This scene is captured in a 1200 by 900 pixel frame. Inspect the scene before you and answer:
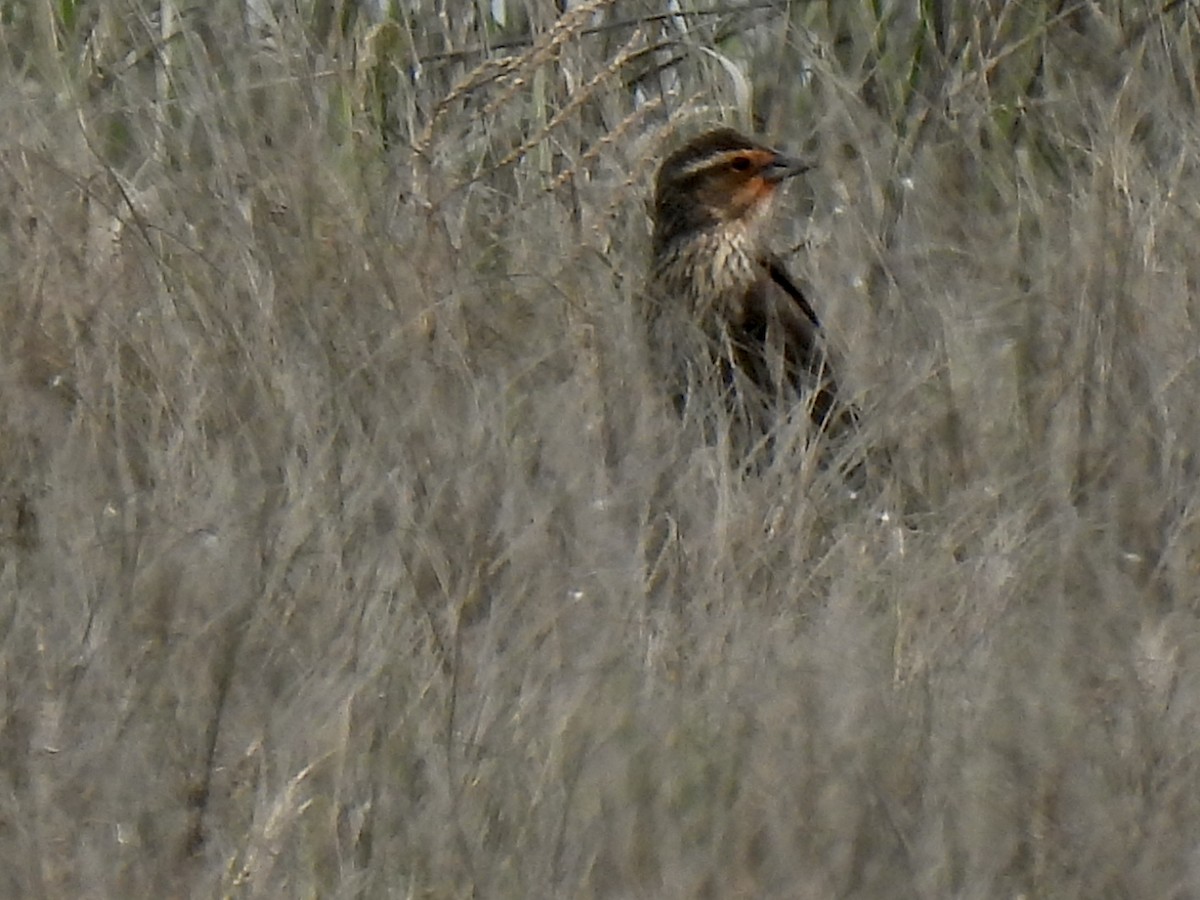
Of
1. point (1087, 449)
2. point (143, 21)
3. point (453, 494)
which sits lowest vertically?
point (1087, 449)

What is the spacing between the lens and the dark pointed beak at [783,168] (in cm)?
548

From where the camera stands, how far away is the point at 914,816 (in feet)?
10.0

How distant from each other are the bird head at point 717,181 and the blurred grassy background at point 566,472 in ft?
0.32

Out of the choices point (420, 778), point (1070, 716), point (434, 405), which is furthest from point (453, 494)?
point (1070, 716)

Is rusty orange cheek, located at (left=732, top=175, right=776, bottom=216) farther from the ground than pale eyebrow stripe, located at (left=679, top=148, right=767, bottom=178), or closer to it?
closer to it

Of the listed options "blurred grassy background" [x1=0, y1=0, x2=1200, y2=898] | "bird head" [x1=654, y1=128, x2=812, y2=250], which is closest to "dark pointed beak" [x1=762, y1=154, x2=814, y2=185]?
"bird head" [x1=654, y1=128, x2=812, y2=250]

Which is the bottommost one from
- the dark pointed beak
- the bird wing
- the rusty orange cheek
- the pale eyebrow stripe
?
the bird wing

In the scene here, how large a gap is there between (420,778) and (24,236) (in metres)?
1.99

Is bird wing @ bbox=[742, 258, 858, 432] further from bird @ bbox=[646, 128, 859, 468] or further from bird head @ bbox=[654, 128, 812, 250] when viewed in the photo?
bird head @ bbox=[654, 128, 812, 250]

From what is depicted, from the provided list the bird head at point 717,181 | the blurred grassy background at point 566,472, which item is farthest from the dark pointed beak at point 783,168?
the blurred grassy background at point 566,472

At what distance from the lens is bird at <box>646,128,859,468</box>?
470 cm

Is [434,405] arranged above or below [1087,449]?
above

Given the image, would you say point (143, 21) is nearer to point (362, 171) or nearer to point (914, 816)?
point (362, 171)

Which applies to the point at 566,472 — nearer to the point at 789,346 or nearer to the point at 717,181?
the point at 789,346
